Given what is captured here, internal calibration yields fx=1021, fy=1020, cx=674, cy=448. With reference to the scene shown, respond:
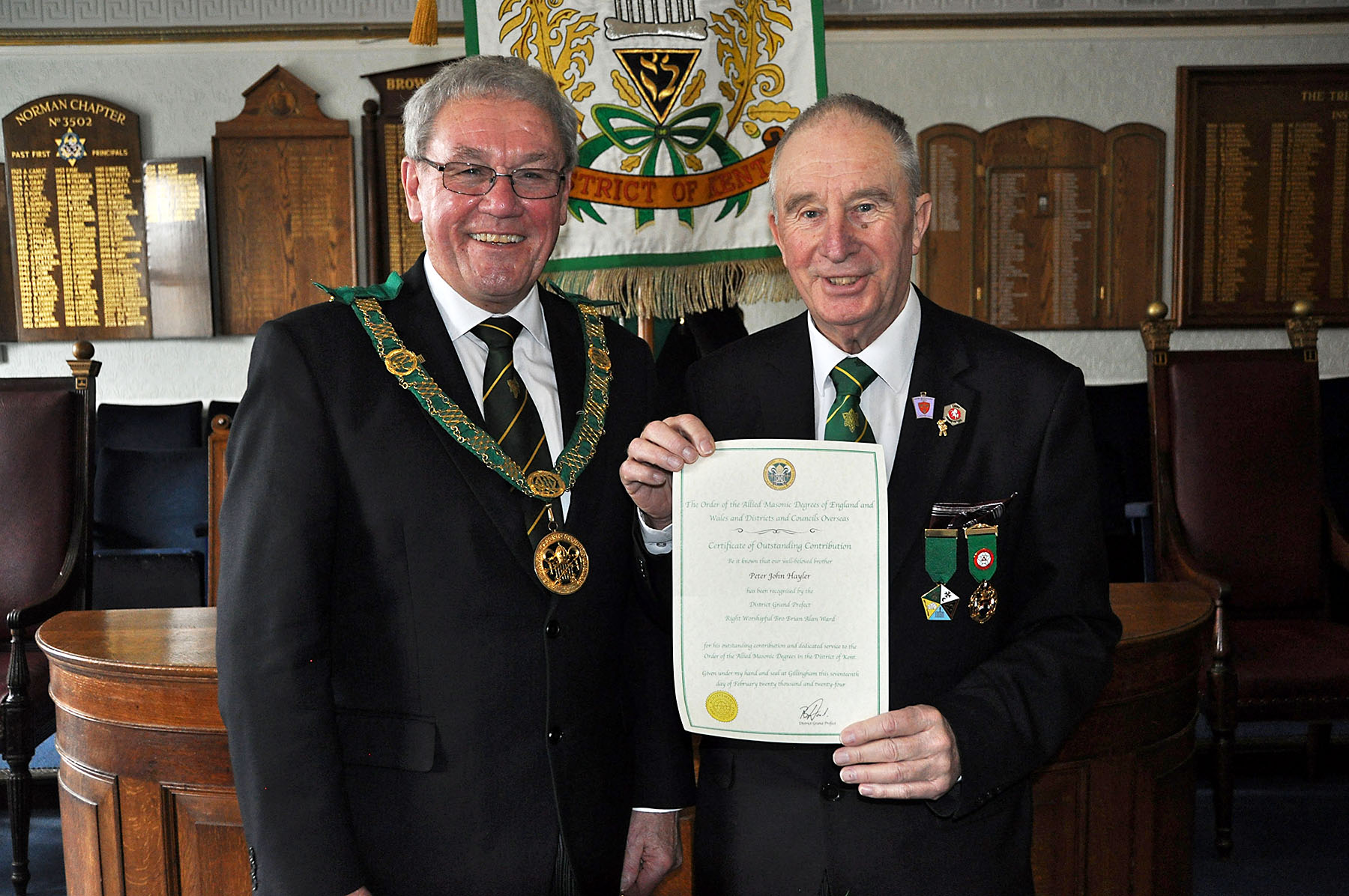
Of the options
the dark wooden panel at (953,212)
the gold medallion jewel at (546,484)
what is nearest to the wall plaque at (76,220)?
the dark wooden panel at (953,212)

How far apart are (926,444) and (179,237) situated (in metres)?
5.40

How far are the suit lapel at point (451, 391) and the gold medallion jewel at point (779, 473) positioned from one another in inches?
13.2

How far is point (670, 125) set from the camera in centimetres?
239

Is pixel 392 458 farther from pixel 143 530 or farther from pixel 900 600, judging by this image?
pixel 143 530

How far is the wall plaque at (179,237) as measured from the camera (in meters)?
5.53

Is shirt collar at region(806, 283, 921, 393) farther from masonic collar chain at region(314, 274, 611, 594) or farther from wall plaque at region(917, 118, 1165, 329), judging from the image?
wall plaque at region(917, 118, 1165, 329)

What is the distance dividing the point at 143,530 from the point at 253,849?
4042mm

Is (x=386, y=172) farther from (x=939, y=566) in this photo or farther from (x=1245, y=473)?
(x=939, y=566)

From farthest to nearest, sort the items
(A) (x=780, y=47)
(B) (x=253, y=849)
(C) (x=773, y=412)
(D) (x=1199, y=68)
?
(D) (x=1199, y=68) < (A) (x=780, y=47) < (C) (x=773, y=412) < (B) (x=253, y=849)

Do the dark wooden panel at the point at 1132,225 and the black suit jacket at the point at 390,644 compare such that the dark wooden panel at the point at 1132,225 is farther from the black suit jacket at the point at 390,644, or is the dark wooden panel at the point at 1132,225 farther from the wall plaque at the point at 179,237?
the black suit jacket at the point at 390,644

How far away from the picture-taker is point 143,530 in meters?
4.70

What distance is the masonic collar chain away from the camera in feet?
4.07

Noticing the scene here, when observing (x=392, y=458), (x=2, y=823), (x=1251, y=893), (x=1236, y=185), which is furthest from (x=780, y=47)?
(x=1236, y=185)

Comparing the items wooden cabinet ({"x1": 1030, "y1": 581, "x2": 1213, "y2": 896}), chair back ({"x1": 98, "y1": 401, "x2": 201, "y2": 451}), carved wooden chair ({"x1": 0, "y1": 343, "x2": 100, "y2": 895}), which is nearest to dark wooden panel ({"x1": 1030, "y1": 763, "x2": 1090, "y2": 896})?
wooden cabinet ({"x1": 1030, "y1": 581, "x2": 1213, "y2": 896})
